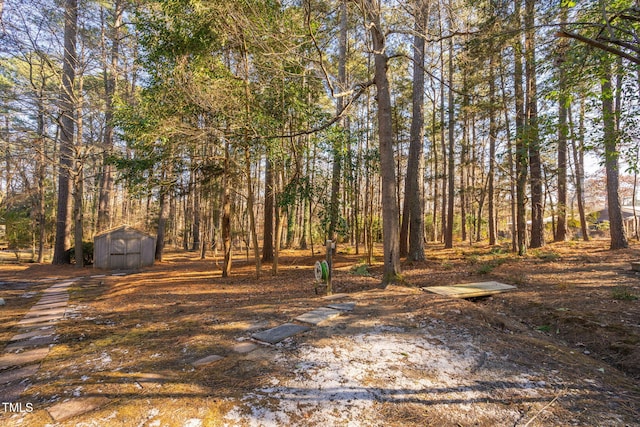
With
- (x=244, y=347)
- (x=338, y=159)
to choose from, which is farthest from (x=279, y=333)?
(x=338, y=159)

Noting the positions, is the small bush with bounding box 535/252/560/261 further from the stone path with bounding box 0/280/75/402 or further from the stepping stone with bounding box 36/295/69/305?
the stepping stone with bounding box 36/295/69/305

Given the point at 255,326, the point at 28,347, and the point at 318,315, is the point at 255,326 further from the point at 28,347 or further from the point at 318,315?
the point at 28,347

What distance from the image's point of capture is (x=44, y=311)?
562 centimetres

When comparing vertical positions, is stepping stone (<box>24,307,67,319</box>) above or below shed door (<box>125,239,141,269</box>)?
below

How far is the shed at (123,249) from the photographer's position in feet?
40.4

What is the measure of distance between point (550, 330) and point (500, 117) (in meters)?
11.0

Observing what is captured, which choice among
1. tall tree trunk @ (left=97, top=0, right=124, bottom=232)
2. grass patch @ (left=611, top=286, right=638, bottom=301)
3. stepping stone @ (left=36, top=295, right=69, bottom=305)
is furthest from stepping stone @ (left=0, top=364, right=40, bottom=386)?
tall tree trunk @ (left=97, top=0, right=124, bottom=232)

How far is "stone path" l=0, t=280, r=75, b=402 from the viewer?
9.14 ft

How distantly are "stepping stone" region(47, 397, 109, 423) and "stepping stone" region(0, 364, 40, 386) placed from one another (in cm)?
101

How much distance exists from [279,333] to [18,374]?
2.59m

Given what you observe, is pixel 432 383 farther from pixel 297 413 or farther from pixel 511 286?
pixel 511 286

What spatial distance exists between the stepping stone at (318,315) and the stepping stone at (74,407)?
2.30 m

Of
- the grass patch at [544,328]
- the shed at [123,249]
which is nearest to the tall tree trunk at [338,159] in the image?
the grass patch at [544,328]

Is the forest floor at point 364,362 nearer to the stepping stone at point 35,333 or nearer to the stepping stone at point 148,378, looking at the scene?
the stepping stone at point 148,378
